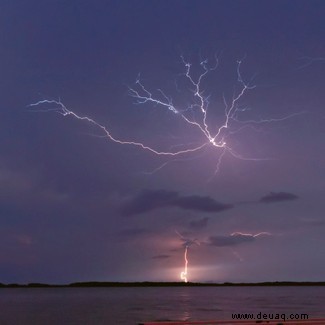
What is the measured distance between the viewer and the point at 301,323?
61.0ft

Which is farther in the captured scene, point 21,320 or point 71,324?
point 21,320

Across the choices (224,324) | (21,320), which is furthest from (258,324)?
Answer: (21,320)

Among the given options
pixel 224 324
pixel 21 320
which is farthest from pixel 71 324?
pixel 224 324

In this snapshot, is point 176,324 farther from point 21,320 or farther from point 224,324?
point 21,320

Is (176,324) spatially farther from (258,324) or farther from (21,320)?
(21,320)

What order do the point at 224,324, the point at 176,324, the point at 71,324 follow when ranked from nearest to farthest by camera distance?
the point at 176,324 → the point at 224,324 → the point at 71,324

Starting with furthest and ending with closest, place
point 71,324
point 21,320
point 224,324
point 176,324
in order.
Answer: point 21,320
point 71,324
point 224,324
point 176,324

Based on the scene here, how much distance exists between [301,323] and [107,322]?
1375 inches

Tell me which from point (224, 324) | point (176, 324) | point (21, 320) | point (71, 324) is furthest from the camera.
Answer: point (21, 320)

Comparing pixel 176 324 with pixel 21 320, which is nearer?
pixel 176 324

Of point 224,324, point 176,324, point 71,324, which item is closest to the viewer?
point 176,324

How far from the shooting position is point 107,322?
50.7 m

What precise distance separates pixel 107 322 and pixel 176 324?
34906mm

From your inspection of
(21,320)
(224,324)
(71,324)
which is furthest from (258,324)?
(21,320)
